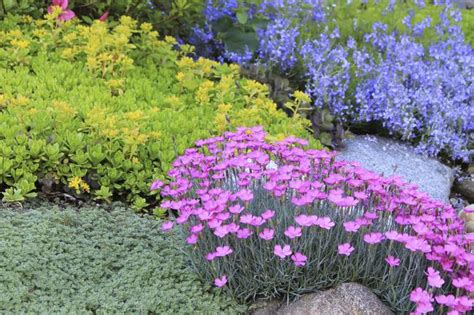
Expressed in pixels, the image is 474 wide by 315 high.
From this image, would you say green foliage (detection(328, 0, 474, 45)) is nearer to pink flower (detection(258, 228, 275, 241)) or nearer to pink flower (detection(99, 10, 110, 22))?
pink flower (detection(99, 10, 110, 22))

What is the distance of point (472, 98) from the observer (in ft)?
18.9

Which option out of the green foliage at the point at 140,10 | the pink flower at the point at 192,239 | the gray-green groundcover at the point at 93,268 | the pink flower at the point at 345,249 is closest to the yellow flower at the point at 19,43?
the green foliage at the point at 140,10

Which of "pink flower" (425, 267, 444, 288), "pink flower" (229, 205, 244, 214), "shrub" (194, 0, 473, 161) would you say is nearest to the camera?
"pink flower" (425, 267, 444, 288)

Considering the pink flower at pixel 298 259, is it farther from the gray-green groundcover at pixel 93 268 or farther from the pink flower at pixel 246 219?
the gray-green groundcover at pixel 93 268

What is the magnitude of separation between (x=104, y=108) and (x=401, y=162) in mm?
2055

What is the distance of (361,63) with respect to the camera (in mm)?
5727

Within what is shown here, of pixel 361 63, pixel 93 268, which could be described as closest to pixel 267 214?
pixel 93 268

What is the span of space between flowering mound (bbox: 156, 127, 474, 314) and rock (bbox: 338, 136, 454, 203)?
1837 mm

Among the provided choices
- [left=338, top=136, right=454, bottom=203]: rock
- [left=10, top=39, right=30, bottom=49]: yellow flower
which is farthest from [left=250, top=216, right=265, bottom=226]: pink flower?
[left=10, top=39, right=30, bottom=49]: yellow flower

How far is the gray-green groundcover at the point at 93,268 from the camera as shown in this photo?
9.70 ft

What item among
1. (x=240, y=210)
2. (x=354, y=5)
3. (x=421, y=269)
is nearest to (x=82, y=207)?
(x=240, y=210)

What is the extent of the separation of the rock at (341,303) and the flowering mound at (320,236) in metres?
0.05

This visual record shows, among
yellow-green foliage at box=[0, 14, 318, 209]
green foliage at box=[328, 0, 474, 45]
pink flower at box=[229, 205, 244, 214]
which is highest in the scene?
pink flower at box=[229, 205, 244, 214]

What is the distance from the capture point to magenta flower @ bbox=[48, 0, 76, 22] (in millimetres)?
5434
